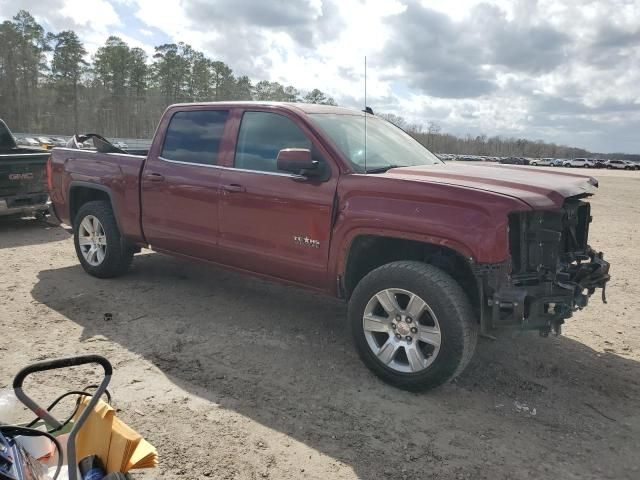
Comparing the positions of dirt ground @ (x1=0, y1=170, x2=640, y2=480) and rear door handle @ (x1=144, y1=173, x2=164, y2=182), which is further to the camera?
rear door handle @ (x1=144, y1=173, x2=164, y2=182)

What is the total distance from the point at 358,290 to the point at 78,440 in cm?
202

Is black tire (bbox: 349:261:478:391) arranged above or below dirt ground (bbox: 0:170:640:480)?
above

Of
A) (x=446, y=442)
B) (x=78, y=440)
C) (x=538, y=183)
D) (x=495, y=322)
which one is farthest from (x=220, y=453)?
(x=538, y=183)

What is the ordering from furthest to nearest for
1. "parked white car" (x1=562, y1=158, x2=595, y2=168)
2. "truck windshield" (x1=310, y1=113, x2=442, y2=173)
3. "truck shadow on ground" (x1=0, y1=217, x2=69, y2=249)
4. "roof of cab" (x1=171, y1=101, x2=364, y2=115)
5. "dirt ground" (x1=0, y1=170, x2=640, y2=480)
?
"parked white car" (x1=562, y1=158, x2=595, y2=168) < "truck shadow on ground" (x1=0, y1=217, x2=69, y2=249) < "roof of cab" (x1=171, y1=101, x2=364, y2=115) < "truck windshield" (x1=310, y1=113, x2=442, y2=173) < "dirt ground" (x1=0, y1=170, x2=640, y2=480)

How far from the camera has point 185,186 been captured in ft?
15.9

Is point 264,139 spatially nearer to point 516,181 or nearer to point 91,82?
point 516,181

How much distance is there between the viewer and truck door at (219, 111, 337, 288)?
157 inches

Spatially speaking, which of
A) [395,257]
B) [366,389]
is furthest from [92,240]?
[366,389]

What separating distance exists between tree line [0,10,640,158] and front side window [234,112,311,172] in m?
53.5

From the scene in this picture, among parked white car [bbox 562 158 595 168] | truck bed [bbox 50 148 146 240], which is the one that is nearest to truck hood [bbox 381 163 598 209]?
truck bed [bbox 50 148 146 240]

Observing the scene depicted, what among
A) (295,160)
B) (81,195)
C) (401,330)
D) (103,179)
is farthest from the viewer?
(81,195)

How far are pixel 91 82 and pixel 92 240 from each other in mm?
67282

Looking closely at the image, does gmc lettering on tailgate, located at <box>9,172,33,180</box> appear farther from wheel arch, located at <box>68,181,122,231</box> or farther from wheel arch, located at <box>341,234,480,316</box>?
wheel arch, located at <box>341,234,480,316</box>

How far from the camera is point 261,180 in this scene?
4297 millimetres
